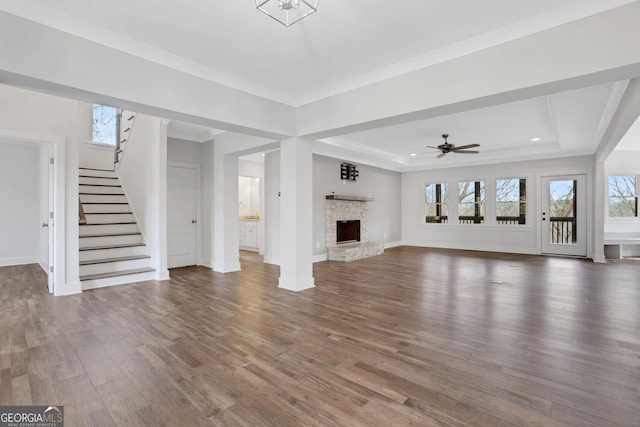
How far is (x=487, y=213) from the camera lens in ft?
29.1

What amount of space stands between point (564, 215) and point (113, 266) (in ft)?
33.0

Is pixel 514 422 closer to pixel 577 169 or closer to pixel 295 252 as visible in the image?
pixel 295 252

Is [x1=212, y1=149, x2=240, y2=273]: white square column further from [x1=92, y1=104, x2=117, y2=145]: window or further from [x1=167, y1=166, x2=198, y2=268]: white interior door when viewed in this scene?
[x1=92, y1=104, x2=117, y2=145]: window

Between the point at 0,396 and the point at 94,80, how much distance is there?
7.91 ft

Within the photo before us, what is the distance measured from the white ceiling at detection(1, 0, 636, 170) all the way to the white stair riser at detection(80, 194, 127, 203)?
436cm

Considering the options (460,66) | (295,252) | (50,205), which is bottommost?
(295,252)

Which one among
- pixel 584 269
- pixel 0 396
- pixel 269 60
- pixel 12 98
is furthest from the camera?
pixel 584 269

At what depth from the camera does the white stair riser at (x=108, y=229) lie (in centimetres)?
538

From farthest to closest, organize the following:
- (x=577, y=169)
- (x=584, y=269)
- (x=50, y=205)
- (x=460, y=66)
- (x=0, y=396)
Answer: (x=577, y=169)
(x=584, y=269)
(x=50, y=205)
(x=460, y=66)
(x=0, y=396)

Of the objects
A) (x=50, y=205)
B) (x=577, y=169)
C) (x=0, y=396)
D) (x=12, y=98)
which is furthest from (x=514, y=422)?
(x=577, y=169)

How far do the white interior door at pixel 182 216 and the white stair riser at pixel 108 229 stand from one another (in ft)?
2.17

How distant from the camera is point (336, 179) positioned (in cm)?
791

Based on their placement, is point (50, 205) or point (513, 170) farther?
point (513, 170)

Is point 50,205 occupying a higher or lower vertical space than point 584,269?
higher
